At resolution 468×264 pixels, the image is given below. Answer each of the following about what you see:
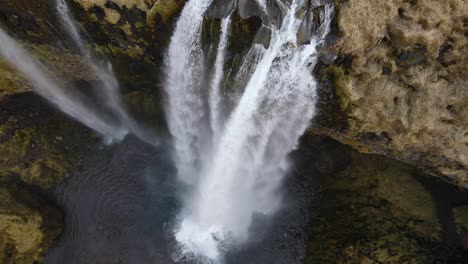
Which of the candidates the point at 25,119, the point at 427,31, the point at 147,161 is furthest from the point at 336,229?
the point at 25,119

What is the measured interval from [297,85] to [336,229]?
5.27m

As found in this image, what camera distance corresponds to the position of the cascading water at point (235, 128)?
7.99 meters

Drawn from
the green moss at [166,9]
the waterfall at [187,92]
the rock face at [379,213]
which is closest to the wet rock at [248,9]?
the waterfall at [187,92]

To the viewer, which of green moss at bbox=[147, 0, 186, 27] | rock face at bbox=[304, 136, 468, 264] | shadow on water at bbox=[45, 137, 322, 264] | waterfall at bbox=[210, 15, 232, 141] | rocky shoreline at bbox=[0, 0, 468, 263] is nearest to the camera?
rocky shoreline at bbox=[0, 0, 468, 263]

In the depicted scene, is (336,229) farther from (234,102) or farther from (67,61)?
(67,61)

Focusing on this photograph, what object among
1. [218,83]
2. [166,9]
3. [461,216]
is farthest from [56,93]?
[461,216]

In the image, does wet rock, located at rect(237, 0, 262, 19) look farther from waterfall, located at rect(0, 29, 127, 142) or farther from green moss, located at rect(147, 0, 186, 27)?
waterfall, located at rect(0, 29, 127, 142)

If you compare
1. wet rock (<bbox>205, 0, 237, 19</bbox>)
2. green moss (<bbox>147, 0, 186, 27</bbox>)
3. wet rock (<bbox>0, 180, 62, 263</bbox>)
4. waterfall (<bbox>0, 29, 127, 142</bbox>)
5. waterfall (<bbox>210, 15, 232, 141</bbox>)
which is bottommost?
wet rock (<bbox>0, 180, 62, 263</bbox>)

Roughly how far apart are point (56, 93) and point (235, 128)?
7.53 m

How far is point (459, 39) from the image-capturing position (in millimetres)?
7441

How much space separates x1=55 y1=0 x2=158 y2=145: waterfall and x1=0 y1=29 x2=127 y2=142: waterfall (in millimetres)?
502

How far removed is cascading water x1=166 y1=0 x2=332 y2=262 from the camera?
26.2ft

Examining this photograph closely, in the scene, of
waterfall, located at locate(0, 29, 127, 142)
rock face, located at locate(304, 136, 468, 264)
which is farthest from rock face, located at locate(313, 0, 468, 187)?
waterfall, located at locate(0, 29, 127, 142)

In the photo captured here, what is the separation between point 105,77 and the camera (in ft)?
39.4
